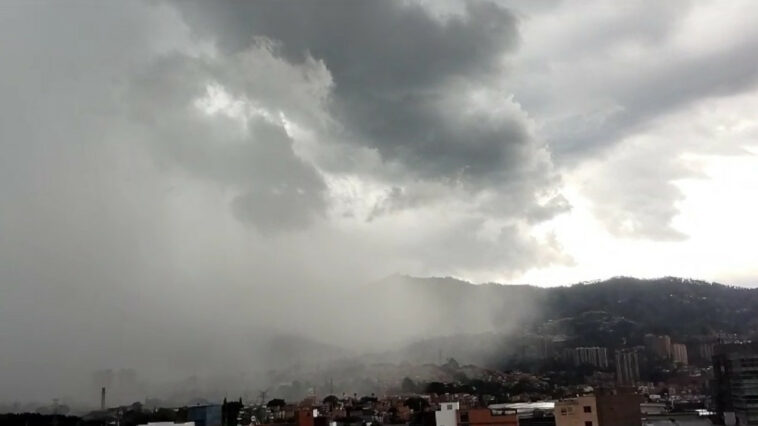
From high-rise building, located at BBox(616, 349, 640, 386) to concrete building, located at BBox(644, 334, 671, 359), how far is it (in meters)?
3.44

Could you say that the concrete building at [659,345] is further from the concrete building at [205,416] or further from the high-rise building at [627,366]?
the concrete building at [205,416]

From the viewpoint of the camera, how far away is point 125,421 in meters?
92.9

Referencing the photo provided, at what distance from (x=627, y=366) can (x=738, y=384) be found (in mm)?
88216

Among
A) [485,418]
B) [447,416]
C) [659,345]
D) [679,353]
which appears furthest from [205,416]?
[659,345]

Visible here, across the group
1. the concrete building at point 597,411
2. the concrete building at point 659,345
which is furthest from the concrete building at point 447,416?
the concrete building at point 659,345

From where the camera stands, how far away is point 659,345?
13750cm

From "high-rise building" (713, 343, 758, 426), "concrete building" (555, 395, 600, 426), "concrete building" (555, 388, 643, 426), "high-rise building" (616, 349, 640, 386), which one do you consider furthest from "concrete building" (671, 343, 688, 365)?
"concrete building" (555, 395, 600, 426)

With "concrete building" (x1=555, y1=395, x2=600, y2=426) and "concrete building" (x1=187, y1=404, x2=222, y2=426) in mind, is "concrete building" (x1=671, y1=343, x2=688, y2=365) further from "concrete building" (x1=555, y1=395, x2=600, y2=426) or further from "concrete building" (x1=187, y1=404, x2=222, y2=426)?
"concrete building" (x1=555, y1=395, x2=600, y2=426)

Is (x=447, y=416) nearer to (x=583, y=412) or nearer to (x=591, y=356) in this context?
(x=583, y=412)

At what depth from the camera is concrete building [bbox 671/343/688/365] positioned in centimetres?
12943

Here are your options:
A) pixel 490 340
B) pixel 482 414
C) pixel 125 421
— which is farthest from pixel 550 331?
pixel 482 414

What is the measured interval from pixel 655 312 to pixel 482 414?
14150cm

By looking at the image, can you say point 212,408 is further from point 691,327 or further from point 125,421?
point 691,327

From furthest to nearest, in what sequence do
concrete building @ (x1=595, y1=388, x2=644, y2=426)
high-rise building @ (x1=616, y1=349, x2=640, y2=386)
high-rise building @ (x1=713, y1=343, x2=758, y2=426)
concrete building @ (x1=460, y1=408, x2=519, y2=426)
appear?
high-rise building @ (x1=616, y1=349, x2=640, y2=386), high-rise building @ (x1=713, y1=343, x2=758, y2=426), concrete building @ (x1=460, y1=408, x2=519, y2=426), concrete building @ (x1=595, y1=388, x2=644, y2=426)
